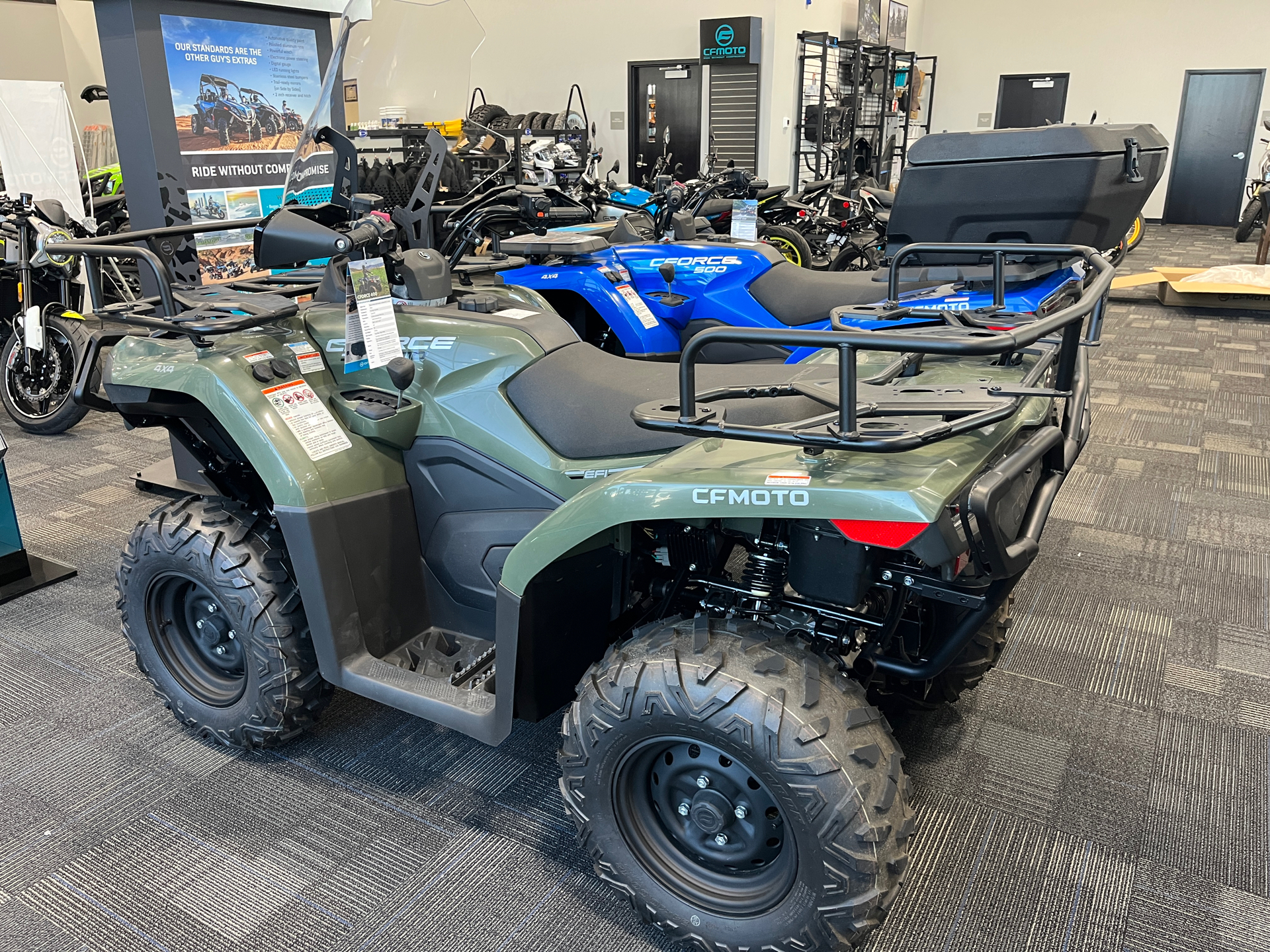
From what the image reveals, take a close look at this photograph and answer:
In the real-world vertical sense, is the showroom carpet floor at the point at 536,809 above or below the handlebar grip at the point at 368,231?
below

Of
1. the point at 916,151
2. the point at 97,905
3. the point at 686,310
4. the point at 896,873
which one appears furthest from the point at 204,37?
the point at 896,873

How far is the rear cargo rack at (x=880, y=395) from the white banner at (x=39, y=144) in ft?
16.2

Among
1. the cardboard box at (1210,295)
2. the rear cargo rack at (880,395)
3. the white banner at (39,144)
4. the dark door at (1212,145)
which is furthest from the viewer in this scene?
the dark door at (1212,145)

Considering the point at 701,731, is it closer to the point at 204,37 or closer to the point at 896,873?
the point at 896,873

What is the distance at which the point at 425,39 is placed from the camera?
2.54 metres

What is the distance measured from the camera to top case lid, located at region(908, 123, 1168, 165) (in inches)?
106

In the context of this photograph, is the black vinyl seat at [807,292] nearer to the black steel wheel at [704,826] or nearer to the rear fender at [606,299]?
the rear fender at [606,299]

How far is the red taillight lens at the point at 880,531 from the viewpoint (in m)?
1.33

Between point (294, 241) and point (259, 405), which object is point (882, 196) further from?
point (259, 405)

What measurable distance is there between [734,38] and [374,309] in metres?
10.1

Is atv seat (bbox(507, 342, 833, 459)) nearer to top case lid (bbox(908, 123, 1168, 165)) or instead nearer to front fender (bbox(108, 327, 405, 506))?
front fender (bbox(108, 327, 405, 506))

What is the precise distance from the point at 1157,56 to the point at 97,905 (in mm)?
17569

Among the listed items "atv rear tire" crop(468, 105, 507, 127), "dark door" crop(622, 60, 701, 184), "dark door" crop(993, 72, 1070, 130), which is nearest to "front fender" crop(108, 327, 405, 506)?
"atv rear tire" crop(468, 105, 507, 127)

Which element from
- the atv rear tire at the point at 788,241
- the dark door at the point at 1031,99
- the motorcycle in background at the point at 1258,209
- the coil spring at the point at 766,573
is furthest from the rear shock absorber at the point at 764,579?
the dark door at the point at 1031,99
